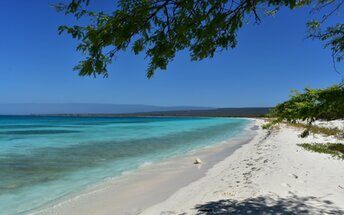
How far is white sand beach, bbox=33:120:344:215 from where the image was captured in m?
6.95

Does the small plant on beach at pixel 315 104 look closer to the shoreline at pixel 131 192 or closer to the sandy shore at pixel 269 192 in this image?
the sandy shore at pixel 269 192

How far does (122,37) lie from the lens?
3.59 metres

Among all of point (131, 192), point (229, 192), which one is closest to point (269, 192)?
point (229, 192)

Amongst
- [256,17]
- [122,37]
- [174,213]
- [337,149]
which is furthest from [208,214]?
[337,149]

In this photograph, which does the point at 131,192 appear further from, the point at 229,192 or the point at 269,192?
the point at 269,192

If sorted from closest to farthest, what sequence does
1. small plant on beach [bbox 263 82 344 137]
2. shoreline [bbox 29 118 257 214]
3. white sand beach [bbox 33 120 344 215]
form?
small plant on beach [bbox 263 82 344 137] → white sand beach [bbox 33 120 344 215] → shoreline [bbox 29 118 257 214]

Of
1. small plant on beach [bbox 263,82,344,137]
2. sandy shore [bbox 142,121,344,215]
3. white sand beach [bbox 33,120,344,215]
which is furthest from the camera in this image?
white sand beach [bbox 33,120,344,215]

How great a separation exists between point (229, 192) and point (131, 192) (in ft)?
8.75

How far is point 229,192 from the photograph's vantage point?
27.2 ft

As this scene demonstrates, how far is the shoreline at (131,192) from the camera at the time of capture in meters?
7.89

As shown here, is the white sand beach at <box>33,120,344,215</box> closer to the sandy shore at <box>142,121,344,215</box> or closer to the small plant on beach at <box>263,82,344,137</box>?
the sandy shore at <box>142,121,344,215</box>

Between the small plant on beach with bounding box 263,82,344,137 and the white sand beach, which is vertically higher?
the small plant on beach with bounding box 263,82,344,137

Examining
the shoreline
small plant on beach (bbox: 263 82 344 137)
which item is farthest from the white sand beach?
small plant on beach (bbox: 263 82 344 137)

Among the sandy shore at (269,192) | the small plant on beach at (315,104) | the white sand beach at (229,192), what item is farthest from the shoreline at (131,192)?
the small plant on beach at (315,104)
